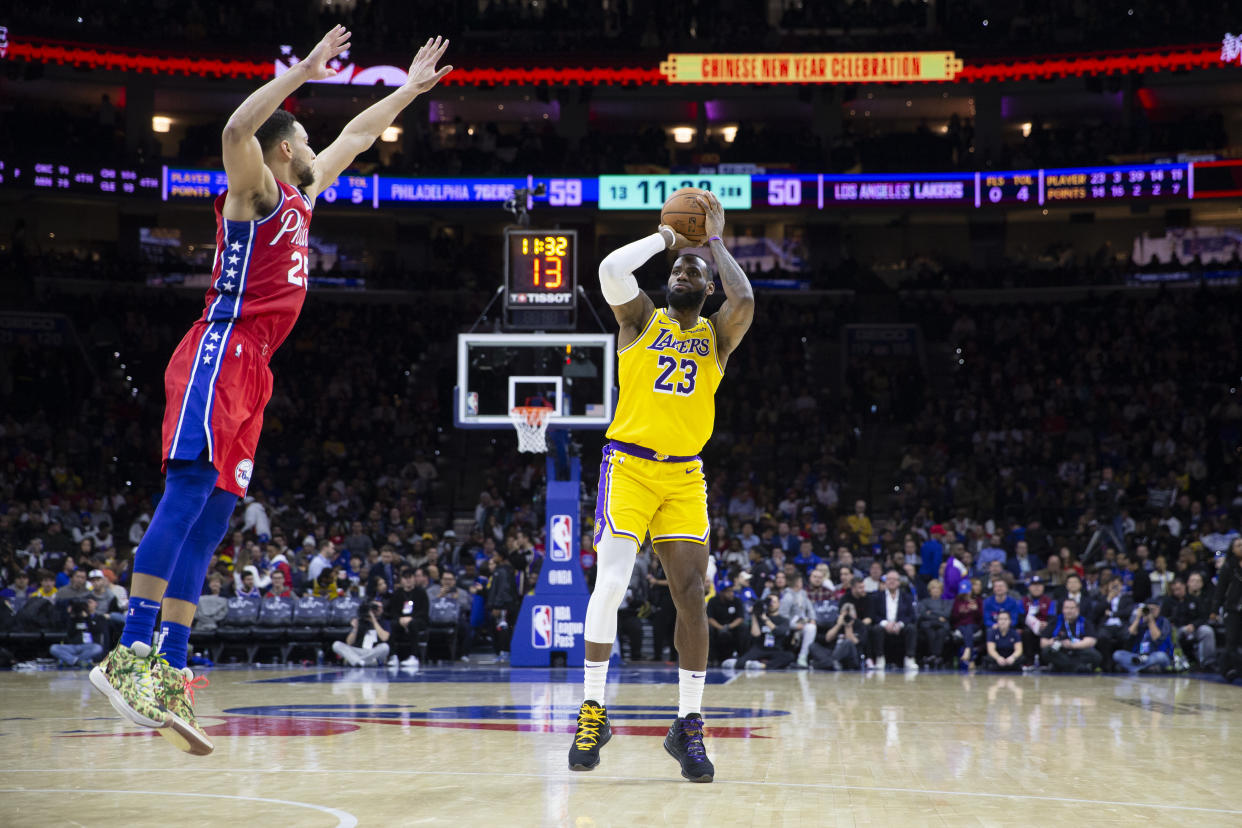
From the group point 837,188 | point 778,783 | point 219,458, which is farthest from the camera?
point 837,188

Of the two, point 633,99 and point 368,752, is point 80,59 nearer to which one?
point 633,99

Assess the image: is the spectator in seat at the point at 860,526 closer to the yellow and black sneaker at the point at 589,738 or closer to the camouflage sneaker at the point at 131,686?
the yellow and black sneaker at the point at 589,738

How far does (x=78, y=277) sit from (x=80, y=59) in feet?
15.0

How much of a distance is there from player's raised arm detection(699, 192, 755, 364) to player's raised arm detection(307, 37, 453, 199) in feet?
4.67

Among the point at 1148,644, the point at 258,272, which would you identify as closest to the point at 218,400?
the point at 258,272

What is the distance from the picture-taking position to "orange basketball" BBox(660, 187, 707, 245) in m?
6.24

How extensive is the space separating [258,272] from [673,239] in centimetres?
206

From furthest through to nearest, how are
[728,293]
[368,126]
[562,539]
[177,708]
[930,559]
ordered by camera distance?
[930,559]
[562,539]
[728,293]
[368,126]
[177,708]

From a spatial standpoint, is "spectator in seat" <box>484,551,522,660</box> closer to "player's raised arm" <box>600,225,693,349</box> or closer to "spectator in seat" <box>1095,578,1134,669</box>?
"spectator in seat" <box>1095,578,1134,669</box>

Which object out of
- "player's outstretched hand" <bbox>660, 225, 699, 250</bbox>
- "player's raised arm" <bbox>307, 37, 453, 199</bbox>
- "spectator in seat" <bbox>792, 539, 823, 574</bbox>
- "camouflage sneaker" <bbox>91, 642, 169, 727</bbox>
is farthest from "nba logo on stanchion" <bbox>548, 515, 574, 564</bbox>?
"camouflage sneaker" <bbox>91, 642, 169, 727</bbox>

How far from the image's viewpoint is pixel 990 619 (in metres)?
15.6

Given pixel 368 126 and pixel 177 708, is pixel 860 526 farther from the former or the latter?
pixel 177 708

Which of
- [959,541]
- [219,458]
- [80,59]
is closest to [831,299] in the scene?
[959,541]

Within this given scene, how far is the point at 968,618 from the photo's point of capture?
15.9 meters
